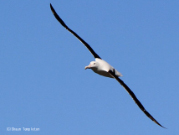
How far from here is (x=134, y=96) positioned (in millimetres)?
27172

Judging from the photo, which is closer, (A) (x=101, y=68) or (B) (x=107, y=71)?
(B) (x=107, y=71)

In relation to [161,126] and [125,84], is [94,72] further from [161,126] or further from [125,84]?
[161,126]

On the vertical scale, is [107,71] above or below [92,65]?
below

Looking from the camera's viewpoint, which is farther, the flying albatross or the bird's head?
the bird's head

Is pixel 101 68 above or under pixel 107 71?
above

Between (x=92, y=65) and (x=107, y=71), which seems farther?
(x=92, y=65)

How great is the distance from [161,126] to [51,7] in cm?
1032

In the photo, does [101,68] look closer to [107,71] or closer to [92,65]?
[107,71]

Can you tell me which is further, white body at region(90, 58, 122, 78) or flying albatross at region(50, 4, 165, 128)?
white body at region(90, 58, 122, 78)

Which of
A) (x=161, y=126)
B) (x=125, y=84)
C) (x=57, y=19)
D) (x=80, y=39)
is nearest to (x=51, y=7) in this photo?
(x=57, y=19)

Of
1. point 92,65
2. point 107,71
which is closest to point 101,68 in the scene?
point 107,71

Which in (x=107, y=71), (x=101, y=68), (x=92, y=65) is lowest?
(x=107, y=71)

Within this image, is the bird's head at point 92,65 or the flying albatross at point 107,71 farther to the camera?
the bird's head at point 92,65

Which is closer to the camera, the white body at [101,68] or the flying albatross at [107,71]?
the flying albatross at [107,71]
